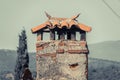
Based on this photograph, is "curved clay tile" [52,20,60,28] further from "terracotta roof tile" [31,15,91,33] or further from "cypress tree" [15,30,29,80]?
"cypress tree" [15,30,29,80]

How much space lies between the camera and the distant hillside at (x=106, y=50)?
16012 cm

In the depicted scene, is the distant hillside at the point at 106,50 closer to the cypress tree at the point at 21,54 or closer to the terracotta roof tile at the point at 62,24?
the cypress tree at the point at 21,54

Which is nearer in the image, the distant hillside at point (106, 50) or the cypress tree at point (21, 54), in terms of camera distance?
the cypress tree at point (21, 54)

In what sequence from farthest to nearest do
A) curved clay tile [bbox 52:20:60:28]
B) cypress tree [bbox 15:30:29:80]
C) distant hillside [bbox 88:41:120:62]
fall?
1. distant hillside [bbox 88:41:120:62]
2. cypress tree [bbox 15:30:29:80]
3. curved clay tile [bbox 52:20:60:28]

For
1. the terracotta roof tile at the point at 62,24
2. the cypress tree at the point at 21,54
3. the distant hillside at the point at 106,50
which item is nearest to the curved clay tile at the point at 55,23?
the terracotta roof tile at the point at 62,24

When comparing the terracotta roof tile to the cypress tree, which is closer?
the terracotta roof tile

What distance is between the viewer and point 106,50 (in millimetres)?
173375

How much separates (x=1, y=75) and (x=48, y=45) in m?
76.0

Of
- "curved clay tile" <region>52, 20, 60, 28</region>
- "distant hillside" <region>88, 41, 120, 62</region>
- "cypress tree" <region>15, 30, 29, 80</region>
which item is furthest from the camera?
"distant hillside" <region>88, 41, 120, 62</region>

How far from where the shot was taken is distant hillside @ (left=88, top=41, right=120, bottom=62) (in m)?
160

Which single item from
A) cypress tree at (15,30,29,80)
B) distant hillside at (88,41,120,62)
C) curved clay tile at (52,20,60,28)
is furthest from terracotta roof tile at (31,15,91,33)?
distant hillside at (88,41,120,62)

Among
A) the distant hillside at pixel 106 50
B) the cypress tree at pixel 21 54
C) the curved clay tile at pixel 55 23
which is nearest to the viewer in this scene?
the curved clay tile at pixel 55 23

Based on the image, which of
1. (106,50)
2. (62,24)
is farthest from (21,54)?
(106,50)

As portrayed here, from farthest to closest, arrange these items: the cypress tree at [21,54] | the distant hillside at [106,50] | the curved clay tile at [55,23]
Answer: the distant hillside at [106,50] < the cypress tree at [21,54] < the curved clay tile at [55,23]
